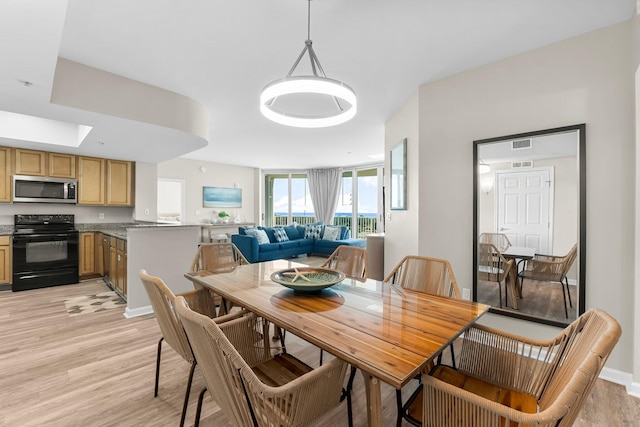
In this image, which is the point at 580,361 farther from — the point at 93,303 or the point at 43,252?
the point at 43,252

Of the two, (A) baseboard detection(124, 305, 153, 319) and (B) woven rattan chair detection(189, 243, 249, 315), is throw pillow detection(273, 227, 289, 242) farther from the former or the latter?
(B) woven rattan chair detection(189, 243, 249, 315)

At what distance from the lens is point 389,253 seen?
12.5 feet

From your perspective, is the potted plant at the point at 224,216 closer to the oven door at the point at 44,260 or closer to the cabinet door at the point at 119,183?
the cabinet door at the point at 119,183

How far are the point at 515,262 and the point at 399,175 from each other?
1.48m

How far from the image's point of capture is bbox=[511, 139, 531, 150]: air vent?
92.6 inches

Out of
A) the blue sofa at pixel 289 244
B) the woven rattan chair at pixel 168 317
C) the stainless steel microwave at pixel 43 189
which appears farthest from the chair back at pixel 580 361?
the stainless steel microwave at pixel 43 189

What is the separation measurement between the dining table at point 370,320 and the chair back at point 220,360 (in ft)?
0.99

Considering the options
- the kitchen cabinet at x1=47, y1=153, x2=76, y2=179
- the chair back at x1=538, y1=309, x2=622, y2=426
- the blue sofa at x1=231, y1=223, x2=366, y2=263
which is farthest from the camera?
the blue sofa at x1=231, y1=223, x2=366, y2=263

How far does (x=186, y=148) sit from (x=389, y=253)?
328cm

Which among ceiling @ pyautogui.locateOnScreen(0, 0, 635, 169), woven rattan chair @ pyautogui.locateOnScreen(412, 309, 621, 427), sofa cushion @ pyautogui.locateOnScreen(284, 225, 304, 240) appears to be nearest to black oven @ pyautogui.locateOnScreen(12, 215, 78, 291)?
ceiling @ pyautogui.locateOnScreen(0, 0, 635, 169)

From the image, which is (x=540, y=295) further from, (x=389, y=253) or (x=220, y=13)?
(x=220, y=13)

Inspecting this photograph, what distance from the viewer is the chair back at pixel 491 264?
2484 mm

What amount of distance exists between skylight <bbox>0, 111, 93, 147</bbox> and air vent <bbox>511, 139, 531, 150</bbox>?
15.7ft

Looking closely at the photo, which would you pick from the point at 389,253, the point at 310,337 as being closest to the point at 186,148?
the point at 389,253
